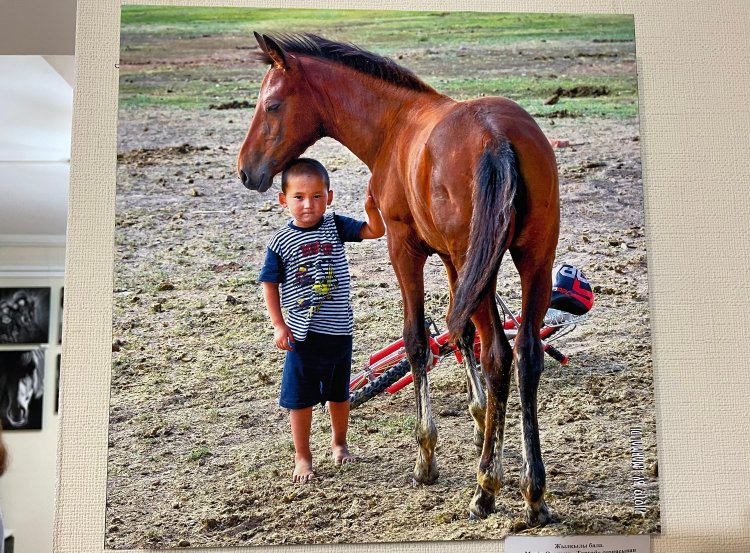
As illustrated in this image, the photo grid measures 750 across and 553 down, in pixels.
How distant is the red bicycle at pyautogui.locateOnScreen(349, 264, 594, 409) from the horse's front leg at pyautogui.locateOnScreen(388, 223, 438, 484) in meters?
0.01

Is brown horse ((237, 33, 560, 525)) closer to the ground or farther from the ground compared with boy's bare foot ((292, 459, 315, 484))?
farther from the ground

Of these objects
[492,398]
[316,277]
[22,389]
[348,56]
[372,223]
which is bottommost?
[22,389]

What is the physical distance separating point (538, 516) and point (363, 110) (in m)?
0.81

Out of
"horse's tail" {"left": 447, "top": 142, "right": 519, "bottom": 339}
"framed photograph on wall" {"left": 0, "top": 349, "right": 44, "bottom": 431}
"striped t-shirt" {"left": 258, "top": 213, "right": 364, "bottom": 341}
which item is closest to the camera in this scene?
"horse's tail" {"left": 447, "top": 142, "right": 519, "bottom": 339}

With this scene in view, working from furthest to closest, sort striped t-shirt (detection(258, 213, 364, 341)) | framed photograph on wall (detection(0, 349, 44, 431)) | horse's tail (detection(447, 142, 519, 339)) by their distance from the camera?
framed photograph on wall (detection(0, 349, 44, 431)), striped t-shirt (detection(258, 213, 364, 341)), horse's tail (detection(447, 142, 519, 339))

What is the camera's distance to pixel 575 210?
130cm

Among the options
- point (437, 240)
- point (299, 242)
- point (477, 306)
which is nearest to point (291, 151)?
point (299, 242)

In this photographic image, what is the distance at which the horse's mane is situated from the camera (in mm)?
1301

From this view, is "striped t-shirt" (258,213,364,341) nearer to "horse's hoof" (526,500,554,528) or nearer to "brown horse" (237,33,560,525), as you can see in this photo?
"brown horse" (237,33,560,525)

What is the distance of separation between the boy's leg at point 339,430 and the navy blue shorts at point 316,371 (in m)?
0.01

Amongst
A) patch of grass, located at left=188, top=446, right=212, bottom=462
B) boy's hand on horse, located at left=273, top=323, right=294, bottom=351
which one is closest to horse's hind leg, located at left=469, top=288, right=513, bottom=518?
boy's hand on horse, located at left=273, top=323, right=294, bottom=351

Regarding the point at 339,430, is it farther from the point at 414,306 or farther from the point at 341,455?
the point at 414,306

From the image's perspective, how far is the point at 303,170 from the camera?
4.18 feet

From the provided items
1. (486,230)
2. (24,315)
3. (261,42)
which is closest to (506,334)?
(486,230)
